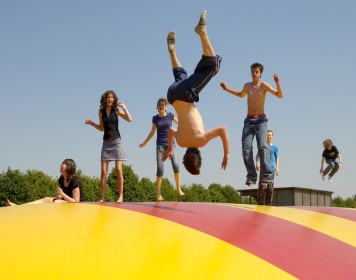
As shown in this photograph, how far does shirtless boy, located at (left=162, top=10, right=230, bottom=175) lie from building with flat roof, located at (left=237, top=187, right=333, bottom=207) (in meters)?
9.28

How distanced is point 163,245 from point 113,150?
3.97m

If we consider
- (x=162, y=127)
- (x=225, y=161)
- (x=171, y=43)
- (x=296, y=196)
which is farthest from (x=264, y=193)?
(x=296, y=196)

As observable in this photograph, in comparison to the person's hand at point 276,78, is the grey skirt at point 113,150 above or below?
below

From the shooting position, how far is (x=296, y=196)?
43.0 feet

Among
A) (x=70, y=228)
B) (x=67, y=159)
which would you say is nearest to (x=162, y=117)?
(x=67, y=159)

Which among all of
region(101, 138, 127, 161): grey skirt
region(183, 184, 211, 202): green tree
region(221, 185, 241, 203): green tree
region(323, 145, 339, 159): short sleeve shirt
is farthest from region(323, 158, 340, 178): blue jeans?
region(221, 185, 241, 203): green tree

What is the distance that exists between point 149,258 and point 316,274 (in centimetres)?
68

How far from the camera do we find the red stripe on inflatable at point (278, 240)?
200 cm

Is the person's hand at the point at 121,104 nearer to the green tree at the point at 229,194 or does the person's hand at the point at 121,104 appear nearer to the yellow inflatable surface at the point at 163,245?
the yellow inflatable surface at the point at 163,245

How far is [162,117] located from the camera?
7137 millimetres

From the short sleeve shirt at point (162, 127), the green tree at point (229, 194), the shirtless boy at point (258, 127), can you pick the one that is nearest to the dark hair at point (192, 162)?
the shirtless boy at point (258, 127)

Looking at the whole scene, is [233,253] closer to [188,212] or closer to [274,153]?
[188,212]

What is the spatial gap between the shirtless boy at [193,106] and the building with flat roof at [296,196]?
9.28m

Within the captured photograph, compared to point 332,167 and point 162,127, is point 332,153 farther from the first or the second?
point 162,127
